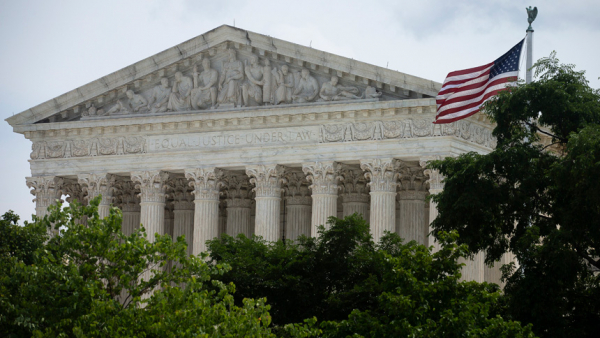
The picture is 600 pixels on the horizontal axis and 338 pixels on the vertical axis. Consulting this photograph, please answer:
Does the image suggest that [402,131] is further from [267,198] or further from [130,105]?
[130,105]

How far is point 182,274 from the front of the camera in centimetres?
3006

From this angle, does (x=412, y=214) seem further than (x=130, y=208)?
No

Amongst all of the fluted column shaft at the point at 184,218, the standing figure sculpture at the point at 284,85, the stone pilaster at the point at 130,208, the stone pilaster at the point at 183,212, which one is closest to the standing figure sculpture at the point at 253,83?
the standing figure sculpture at the point at 284,85

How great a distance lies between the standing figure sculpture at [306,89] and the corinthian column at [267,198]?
3.77 meters

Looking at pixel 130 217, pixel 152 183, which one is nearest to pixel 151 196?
pixel 152 183

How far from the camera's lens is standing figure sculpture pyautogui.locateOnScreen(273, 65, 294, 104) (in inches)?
2146

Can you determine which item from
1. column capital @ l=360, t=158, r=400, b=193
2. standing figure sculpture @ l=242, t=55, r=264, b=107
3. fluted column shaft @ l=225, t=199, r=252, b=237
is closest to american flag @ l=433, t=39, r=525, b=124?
column capital @ l=360, t=158, r=400, b=193

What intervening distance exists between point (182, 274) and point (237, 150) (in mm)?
26058

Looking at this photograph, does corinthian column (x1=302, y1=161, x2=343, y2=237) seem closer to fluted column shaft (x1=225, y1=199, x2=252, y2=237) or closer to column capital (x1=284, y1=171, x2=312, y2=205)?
column capital (x1=284, y1=171, x2=312, y2=205)

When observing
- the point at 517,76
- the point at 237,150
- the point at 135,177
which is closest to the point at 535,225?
the point at 517,76

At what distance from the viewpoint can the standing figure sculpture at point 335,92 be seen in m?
53.2

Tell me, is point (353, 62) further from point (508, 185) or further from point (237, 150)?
point (508, 185)

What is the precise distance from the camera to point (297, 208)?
60.8m

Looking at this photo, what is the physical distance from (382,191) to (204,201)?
10351mm
